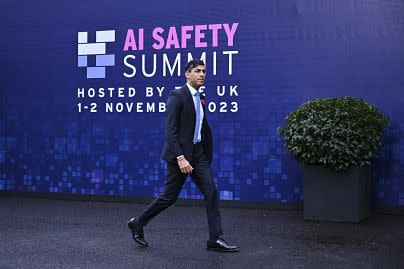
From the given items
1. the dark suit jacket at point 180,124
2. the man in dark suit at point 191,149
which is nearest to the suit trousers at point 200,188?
the man in dark suit at point 191,149

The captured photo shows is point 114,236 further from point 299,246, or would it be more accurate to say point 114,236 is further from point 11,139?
point 11,139

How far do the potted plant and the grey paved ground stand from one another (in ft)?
0.87

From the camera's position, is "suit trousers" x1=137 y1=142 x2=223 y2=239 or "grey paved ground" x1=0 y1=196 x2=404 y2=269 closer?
"grey paved ground" x1=0 y1=196 x2=404 y2=269

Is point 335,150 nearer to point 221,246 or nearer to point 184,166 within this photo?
point 221,246

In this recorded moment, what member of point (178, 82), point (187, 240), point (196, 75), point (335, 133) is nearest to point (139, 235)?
point (187, 240)

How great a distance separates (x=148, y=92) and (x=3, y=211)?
262 centimetres

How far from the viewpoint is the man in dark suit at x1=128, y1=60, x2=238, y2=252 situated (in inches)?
241

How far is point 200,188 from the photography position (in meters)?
6.25

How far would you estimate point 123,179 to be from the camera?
10.1 m

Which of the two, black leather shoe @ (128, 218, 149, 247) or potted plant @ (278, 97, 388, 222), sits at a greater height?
potted plant @ (278, 97, 388, 222)

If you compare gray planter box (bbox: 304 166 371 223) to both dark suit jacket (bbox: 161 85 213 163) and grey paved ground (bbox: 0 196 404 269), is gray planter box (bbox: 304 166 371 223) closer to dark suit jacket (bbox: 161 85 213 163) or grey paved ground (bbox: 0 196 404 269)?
grey paved ground (bbox: 0 196 404 269)

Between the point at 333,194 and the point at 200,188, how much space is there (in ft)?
7.96

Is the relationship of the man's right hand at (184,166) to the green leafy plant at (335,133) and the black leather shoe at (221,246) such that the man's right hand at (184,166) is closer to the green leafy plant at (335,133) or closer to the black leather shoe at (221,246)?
the black leather shoe at (221,246)

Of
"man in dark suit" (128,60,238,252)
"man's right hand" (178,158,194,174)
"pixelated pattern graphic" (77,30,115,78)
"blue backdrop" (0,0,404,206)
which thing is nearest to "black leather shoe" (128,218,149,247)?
"man in dark suit" (128,60,238,252)
